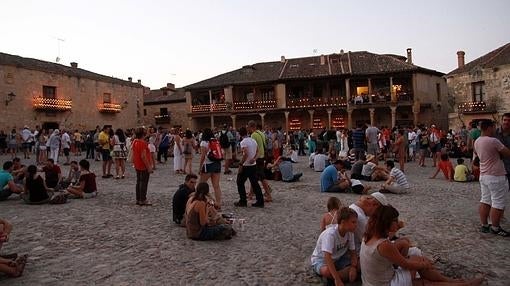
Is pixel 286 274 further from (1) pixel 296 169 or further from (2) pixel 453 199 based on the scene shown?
(1) pixel 296 169

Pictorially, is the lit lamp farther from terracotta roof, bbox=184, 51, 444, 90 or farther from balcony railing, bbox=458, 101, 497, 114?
balcony railing, bbox=458, 101, 497, 114

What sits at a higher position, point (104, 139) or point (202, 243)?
point (104, 139)

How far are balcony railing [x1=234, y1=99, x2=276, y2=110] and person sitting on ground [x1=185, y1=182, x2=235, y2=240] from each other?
30920 mm

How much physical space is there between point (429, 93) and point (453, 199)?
2825cm

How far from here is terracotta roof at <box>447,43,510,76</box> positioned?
88.8ft

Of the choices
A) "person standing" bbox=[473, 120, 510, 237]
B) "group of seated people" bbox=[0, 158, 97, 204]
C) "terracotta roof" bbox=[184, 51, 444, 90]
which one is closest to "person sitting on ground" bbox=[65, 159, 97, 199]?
"group of seated people" bbox=[0, 158, 97, 204]

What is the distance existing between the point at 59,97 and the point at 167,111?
1354 centimetres

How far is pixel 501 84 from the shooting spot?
26.9m

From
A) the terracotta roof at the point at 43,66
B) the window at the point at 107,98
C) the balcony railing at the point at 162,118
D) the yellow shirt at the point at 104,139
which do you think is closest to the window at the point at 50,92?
the terracotta roof at the point at 43,66

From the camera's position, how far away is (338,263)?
4336mm

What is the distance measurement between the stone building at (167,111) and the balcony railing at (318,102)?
1192 cm

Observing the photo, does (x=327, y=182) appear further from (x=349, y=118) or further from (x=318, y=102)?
(x=318, y=102)

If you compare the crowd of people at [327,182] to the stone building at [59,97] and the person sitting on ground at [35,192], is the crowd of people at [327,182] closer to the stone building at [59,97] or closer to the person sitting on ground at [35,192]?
the person sitting on ground at [35,192]

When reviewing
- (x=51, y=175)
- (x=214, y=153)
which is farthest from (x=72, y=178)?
(x=214, y=153)
